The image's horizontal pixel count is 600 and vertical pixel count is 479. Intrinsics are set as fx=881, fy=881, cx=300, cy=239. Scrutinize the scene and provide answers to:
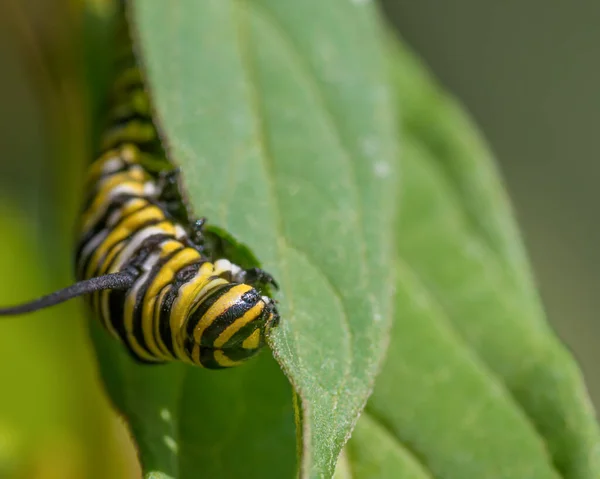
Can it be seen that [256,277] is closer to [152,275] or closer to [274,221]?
[274,221]

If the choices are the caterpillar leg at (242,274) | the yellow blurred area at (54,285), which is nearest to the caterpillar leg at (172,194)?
the caterpillar leg at (242,274)

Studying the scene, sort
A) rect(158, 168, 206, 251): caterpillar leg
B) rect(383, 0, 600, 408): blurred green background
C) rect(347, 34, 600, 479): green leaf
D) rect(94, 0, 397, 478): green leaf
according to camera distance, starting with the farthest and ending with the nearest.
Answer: rect(383, 0, 600, 408): blurred green background
rect(158, 168, 206, 251): caterpillar leg
rect(347, 34, 600, 479): green leaf
rect(94, 0, 397, 478): green leaf

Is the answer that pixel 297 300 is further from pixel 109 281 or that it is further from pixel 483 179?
pixel 483 179

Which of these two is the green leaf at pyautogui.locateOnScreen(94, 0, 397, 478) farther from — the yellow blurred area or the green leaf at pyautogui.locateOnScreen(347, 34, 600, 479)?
the yellow blurred area

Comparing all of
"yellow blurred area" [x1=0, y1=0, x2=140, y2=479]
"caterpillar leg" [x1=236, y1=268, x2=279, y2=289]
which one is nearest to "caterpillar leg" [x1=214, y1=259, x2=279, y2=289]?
"caterpillar leg" [x1=236, y1=268, x2=279, y2=289]

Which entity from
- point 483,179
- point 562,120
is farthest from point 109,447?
point 562,120
